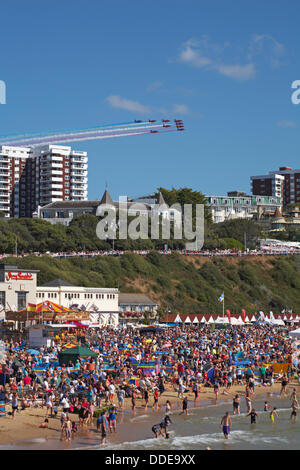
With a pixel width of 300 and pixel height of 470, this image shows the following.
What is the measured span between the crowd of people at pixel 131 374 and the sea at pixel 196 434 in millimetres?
500

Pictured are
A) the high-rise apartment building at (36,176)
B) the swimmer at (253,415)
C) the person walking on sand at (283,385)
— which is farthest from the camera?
the high-rise apartment building at (36,176)

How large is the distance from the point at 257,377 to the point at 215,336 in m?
13.4

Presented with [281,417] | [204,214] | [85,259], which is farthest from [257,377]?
[204,214]

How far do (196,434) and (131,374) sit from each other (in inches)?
308

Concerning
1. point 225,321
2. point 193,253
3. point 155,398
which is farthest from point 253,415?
point 193,253

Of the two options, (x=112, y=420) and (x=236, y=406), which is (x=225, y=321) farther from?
(x=112, y=420)

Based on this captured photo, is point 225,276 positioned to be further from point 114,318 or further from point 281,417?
point 281,417

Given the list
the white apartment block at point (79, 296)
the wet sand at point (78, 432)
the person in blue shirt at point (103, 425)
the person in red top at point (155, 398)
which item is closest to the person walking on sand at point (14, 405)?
the wet sand at point (78, 432)

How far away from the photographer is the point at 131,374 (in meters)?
33.5

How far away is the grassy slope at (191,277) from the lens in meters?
82.8

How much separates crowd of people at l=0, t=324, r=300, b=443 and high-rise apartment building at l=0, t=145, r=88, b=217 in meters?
96.2

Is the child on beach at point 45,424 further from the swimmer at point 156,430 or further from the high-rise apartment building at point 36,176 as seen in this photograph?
the high-rise apartment building at point 36,176

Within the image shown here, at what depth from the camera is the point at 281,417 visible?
30.1m

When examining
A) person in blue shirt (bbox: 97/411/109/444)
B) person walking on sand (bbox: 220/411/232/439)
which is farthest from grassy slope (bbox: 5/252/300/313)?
person in blue shirt (bbox: 97/411/109/444)
